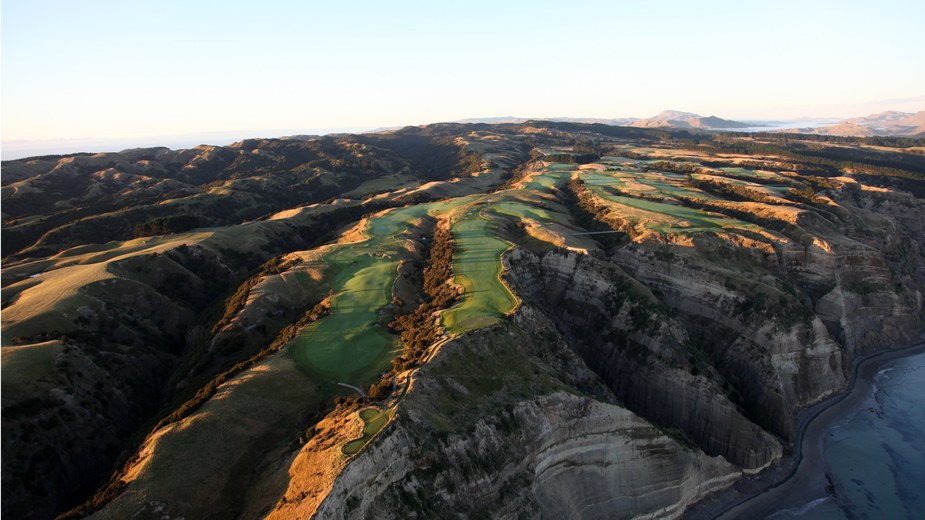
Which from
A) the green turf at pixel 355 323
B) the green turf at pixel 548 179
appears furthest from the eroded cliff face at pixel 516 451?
the green turf at pixel 548 179

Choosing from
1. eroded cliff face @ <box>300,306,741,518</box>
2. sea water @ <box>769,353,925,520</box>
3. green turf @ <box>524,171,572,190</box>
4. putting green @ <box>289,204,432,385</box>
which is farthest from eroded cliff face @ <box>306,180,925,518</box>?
green turf @ <box>524,171,572,190</box>

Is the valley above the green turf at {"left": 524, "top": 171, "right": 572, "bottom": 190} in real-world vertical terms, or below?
below

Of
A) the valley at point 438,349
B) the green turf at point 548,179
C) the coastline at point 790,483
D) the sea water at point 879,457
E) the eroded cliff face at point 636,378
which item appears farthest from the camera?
the green turf at point 548,179

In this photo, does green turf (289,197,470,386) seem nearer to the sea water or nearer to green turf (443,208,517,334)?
green turf (443,208,517,334)

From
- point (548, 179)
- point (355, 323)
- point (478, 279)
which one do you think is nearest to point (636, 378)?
point (478, 279)

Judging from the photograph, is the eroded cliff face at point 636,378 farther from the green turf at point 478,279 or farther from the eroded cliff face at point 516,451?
the green turf at point 478,279

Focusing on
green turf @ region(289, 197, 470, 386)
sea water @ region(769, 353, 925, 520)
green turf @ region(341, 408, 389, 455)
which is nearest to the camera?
green turf @ region(341, 408, 389, 455)

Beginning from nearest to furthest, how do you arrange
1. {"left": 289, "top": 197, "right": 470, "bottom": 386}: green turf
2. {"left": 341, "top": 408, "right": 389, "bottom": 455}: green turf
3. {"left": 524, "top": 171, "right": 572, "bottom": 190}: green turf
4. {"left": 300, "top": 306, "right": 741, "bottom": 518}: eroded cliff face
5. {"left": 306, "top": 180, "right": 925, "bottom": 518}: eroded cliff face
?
{"left": 341, "top": 408, "right": 389, "bottom": 455}: green turf → {"left": 300, "top": 306, "right": 741, "bottom": 518}: eroded cliff face → {"left": 306, "top": 180, "right": 925, "bottom": 518}: eroded cliff face → {"left": 289, "top": 197, "right": 470, "bottom": 386}: green turf → {"left": 524, "top": 171, "right": 572, "bottom": 190}: green turf

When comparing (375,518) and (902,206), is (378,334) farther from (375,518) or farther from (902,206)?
(902,206)

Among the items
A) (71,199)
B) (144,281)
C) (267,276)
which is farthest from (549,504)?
(71,199)
